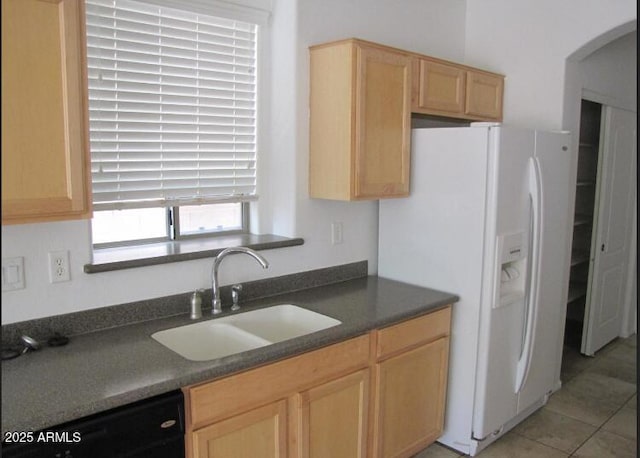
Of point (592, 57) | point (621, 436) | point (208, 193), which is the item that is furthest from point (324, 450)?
point (592, 57)

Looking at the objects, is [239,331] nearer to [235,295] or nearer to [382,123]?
[235,295]

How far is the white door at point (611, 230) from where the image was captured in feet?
13.4

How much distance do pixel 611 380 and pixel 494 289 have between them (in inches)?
71.9

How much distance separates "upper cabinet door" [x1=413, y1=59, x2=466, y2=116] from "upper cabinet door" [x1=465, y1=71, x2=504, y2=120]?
90 mm

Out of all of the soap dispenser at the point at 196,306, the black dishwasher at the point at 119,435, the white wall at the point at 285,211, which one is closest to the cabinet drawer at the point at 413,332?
the white wall at the point at 285,211

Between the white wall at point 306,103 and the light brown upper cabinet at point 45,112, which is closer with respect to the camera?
the light brown upper cabinet at point 45,112

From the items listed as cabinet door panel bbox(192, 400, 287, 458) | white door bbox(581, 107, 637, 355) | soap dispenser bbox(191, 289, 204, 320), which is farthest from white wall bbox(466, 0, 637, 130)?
cabinet door panel bbox(192, 400, 287, 458)

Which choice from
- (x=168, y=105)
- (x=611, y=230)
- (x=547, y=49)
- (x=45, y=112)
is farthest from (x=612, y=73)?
(x=45, y=112)

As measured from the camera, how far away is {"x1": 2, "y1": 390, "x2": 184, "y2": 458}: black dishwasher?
1.41 meters

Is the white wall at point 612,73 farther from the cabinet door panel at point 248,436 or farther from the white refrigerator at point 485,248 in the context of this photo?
the cabinet door panel at point 248,436

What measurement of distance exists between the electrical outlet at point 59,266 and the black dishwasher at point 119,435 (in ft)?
2.20

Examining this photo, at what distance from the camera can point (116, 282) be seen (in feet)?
7.02

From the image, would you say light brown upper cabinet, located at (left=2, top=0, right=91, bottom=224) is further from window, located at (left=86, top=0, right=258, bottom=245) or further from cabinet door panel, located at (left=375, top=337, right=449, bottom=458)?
cabinet door panel, located at (left=375, top=337, right=449, bottom=458)

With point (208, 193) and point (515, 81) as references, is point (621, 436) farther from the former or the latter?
point (208, 193)
